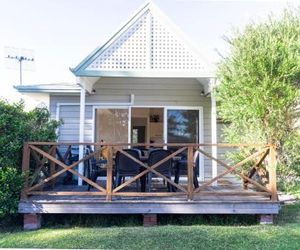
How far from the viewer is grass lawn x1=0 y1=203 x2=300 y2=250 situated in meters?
4.58

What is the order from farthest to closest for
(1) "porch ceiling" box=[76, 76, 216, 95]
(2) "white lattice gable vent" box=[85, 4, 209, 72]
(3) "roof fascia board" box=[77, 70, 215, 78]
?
1. (1) "porch ceiling" box=[76, 76, 216, 95]
2. (2) "white lattice gable vent" box=[85, 4, 209, 72]
3. (3) "roof fascia board" box=[77, 70, 215, 78]

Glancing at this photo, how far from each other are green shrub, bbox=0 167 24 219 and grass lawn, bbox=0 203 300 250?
0.39m

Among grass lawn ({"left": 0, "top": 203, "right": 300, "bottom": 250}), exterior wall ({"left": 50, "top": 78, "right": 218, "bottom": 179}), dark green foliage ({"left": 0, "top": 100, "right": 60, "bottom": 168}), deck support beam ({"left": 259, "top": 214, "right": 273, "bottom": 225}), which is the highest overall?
exterior wall ({"left": 50, "top": 78, "right": 218, "bottom": 179})

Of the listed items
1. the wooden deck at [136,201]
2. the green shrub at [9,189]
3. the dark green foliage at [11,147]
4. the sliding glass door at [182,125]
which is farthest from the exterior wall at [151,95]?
the green shrub at [9,189]

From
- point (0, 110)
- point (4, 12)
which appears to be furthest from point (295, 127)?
point (4, 12)

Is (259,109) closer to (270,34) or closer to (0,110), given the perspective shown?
(270,34)

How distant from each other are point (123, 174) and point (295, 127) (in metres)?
3.67

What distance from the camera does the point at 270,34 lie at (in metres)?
6.60

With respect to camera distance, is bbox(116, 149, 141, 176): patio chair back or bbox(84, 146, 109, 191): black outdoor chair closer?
bbox(116, 149, 141, 176): patio chair back

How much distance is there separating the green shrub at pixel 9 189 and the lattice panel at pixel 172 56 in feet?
11.9

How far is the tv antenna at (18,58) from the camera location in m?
17.6

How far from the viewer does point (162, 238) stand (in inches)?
188

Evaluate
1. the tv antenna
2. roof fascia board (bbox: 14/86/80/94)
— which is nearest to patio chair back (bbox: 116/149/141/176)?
roof fascia board (bbox: 14/86/80/94)

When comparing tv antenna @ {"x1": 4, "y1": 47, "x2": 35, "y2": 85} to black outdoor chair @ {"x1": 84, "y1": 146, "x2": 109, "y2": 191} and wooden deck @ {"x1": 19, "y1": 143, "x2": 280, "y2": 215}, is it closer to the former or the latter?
black outdoor chair @ {"x1": 84, "y1": 146, "x2": 109, "y2": 191}
